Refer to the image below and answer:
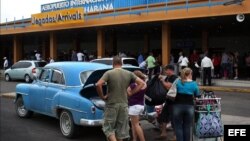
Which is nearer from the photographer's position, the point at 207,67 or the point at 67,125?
the point at 67,125

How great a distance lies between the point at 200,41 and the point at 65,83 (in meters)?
24.4

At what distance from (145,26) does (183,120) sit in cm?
2177

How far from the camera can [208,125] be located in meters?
7.53

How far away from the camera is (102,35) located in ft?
98.4

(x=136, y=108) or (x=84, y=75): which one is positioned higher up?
(x=84, y=75)

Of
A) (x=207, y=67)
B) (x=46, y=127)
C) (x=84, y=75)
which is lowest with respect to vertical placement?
(x=46, y=127)

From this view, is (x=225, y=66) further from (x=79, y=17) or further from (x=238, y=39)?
(x=79, y=17)

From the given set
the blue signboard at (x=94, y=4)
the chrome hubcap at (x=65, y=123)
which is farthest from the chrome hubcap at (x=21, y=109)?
the blue signboard at (x=94, y=4)

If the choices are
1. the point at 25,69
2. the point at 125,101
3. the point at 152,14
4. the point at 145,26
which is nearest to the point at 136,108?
the point at 125,101

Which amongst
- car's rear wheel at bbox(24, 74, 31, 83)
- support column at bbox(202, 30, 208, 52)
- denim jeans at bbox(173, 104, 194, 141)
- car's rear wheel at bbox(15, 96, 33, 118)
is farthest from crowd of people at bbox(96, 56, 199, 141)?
support column at bbox(202, 30, 208, 52)

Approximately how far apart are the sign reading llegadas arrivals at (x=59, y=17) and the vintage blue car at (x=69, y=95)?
714 inches

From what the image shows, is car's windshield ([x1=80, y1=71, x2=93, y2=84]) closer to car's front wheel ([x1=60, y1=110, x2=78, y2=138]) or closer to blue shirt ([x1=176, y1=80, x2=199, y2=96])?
car's front wheel ([x1=60, y1=110, x2=78, y2=138])

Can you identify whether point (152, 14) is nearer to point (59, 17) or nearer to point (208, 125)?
point (59, 17)

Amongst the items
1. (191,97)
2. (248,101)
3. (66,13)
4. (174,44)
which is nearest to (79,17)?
(66,13)
